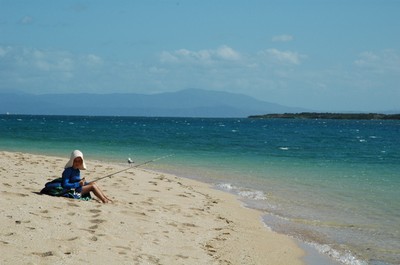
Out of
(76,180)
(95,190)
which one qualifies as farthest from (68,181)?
(95,190)

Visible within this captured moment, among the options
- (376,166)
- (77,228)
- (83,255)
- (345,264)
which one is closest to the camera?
(83,255)

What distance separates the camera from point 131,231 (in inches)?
311

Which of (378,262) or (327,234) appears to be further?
(327,234)

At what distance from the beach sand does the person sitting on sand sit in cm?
39

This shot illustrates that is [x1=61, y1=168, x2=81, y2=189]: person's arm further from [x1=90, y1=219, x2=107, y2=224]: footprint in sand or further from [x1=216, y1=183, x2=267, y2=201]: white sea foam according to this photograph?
[x1=216, y1=183, x2=267, y2=201]: white sea foam

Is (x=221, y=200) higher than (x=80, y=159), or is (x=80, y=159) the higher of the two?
(x=80, y=159)

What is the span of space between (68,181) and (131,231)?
2.43 meters

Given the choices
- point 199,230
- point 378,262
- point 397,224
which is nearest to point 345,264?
point 378,262

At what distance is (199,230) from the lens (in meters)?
9.02

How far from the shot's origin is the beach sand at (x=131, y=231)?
651 cm

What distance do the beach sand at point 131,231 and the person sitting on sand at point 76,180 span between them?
15.3 inches

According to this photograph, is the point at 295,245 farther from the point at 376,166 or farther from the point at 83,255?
the point at 376,166

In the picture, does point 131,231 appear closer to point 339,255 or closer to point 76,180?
point 76,180

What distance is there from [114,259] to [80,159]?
3696 millimetres
